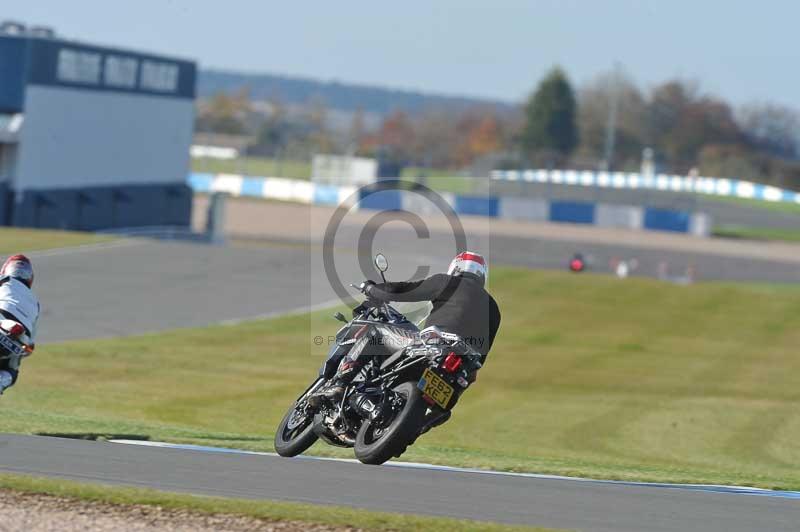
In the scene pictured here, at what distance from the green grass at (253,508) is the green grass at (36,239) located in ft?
95.1

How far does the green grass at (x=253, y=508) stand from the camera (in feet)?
27.3

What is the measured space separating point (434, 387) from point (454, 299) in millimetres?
812

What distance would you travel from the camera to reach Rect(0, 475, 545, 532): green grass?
27.3 feet

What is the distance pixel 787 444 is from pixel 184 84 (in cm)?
4512

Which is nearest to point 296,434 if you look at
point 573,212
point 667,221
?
point 667,221

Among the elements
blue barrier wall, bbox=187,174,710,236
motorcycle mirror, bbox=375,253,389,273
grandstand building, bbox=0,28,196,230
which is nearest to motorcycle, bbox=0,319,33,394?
motorcycle mirror, bbox=375,253,389,273

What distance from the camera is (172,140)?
58812mm

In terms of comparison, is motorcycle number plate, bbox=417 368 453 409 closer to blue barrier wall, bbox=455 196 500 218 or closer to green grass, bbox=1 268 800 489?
green grass, bbox=1 268 800 489

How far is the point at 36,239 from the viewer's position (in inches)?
1602

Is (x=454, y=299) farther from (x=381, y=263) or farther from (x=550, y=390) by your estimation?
(x=550, y=390)

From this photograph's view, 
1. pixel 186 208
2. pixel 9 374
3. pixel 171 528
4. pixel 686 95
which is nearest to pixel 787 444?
pixel 9 374

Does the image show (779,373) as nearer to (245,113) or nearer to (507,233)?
(507,233)

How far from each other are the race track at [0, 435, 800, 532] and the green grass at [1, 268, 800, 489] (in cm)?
139

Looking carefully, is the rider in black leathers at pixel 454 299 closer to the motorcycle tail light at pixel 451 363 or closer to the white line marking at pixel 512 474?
the motorcycle tail light at pixel 451 363
